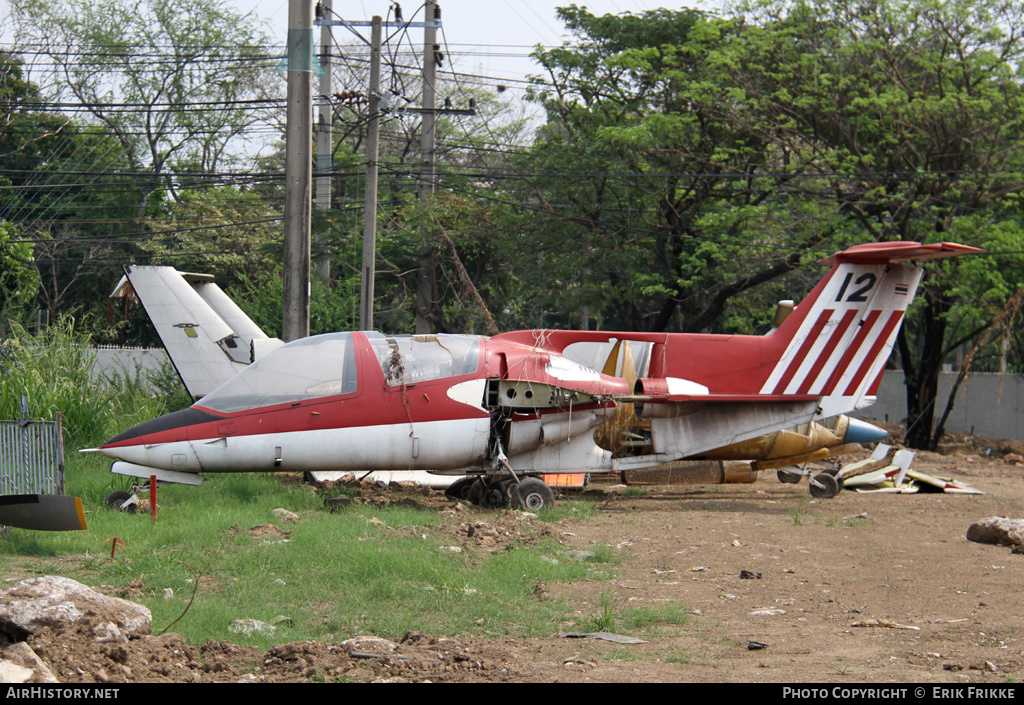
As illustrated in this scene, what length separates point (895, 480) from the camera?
1511 centimetres

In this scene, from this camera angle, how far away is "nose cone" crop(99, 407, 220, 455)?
1057 centimetres

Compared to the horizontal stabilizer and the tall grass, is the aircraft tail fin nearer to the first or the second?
the horizontal stabilizer

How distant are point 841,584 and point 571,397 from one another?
5.00 m

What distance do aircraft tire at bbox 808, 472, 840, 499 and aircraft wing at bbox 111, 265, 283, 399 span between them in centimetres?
848

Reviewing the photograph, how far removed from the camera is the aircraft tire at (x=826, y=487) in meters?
14.2

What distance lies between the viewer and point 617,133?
22.9 m

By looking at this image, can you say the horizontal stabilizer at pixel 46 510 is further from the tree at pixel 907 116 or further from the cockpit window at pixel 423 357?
the tree at pixel 907 116

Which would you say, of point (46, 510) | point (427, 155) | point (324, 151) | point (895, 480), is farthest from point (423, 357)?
point (324, 151)

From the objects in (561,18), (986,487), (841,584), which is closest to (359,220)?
(561,18)

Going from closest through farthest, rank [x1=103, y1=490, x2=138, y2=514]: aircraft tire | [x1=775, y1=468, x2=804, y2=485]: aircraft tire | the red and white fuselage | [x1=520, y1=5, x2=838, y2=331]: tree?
[x1=103, y1=490, x2=138, y2=514]: aircraft tire → the red and white fuselage → [x1=775, y1=468, x2=804, y2=485]: aircraft tire → [x1=520, y1=5, x2=838, y2=331]: tree

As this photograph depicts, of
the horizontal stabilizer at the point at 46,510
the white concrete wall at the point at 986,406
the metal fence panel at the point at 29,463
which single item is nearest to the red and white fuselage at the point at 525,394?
the metal fence panel at the point at 29,463

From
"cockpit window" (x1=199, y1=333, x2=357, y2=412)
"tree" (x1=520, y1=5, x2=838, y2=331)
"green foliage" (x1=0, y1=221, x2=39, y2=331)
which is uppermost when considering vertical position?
"tree" (x1=520, y1=5, x2=838, y2=331)

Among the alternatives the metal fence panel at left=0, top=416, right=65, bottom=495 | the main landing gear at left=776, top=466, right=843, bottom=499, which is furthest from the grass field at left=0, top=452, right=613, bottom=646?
the main landing gear at left=776, top=466, right=843, bottom=499

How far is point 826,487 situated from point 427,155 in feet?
43.8
